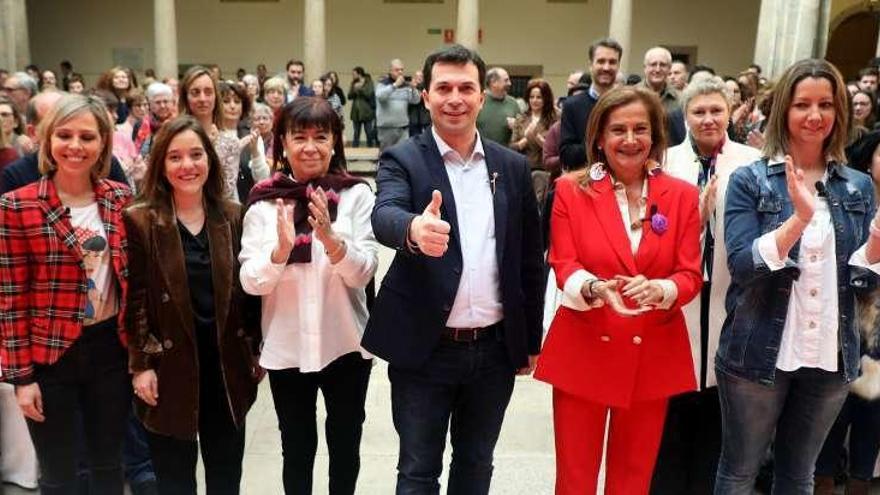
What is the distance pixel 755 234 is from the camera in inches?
104

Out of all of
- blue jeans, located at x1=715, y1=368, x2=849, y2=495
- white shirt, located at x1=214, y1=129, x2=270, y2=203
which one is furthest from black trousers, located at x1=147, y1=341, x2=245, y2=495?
white shirt, located at x1=214, y1=129, x2=270, y2=203

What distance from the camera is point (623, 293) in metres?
2.45

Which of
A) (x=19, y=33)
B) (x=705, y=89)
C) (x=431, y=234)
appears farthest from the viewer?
(x=19, y=33)

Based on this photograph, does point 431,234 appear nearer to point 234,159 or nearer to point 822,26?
point 234,159

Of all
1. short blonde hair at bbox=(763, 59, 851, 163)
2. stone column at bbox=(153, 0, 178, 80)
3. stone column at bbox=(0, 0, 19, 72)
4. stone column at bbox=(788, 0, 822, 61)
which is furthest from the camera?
stone column at bbox=(153, 0, 178, 80)

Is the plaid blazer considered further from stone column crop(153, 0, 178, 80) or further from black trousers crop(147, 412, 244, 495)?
stone column crop(153, 0, 178, 80)

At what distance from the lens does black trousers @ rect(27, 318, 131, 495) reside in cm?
280

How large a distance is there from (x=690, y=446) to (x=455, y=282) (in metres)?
1.46

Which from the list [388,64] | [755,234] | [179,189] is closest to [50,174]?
[179,189]

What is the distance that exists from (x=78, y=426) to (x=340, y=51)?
1958 cm

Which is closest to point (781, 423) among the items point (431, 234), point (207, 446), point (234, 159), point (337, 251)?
point (431, 234)

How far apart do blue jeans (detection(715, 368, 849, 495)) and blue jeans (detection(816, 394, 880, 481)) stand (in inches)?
32.1

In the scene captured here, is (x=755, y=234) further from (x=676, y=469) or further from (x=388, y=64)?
(x=388, y=64)

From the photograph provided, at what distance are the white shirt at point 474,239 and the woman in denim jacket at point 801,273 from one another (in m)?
0.88
